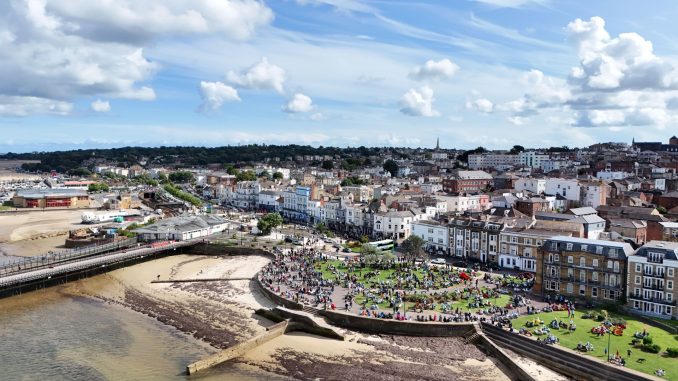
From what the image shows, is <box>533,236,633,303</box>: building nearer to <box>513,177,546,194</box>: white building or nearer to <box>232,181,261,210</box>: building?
<box>513,177,546,194</box>: white building

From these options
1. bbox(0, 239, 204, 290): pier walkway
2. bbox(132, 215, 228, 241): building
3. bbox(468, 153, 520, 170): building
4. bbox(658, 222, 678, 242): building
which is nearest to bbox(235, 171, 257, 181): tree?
bbox(468, 153, 520, 170): building

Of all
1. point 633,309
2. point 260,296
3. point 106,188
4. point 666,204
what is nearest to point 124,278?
→ point 260,296

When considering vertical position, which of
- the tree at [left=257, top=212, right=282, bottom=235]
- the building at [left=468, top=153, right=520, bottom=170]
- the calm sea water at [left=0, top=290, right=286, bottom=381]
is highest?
the building at [left=468, top=153, right=520, bottom=170]

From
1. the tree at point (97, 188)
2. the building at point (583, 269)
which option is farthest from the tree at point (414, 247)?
the tree at point (97, 188)

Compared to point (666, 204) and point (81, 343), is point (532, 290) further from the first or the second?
point (666, 204)

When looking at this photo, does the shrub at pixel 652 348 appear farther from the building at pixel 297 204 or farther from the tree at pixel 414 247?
the building at pixel 297 204

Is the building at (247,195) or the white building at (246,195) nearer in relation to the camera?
the building at (247,195)
